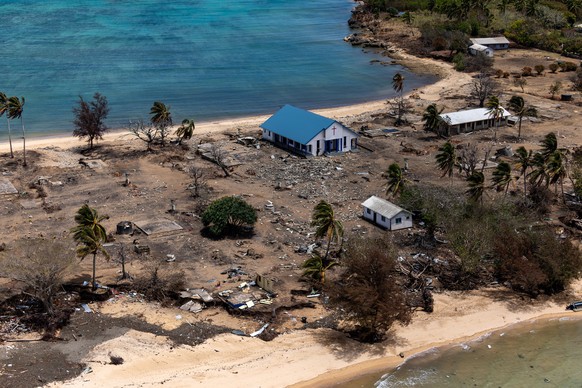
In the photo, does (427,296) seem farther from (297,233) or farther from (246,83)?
(246,83)

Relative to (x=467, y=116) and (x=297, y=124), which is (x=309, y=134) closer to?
(x=297, y=124)

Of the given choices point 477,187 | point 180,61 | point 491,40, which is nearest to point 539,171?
point 477,187

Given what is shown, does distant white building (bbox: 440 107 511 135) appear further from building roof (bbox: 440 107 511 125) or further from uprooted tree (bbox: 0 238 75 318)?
uprooted tree (bbox: 0 238 75 318)

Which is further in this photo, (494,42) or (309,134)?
(494,42)

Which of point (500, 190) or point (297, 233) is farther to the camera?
point (500, 190)

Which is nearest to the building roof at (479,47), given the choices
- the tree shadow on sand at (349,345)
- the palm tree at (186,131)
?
the palm tree at (186,131)

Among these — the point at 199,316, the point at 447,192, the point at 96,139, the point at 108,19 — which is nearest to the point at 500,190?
the point at 447,192

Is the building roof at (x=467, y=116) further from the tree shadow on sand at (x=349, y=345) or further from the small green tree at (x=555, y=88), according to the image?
the tree shadow on sand at (x=349, y=345)
